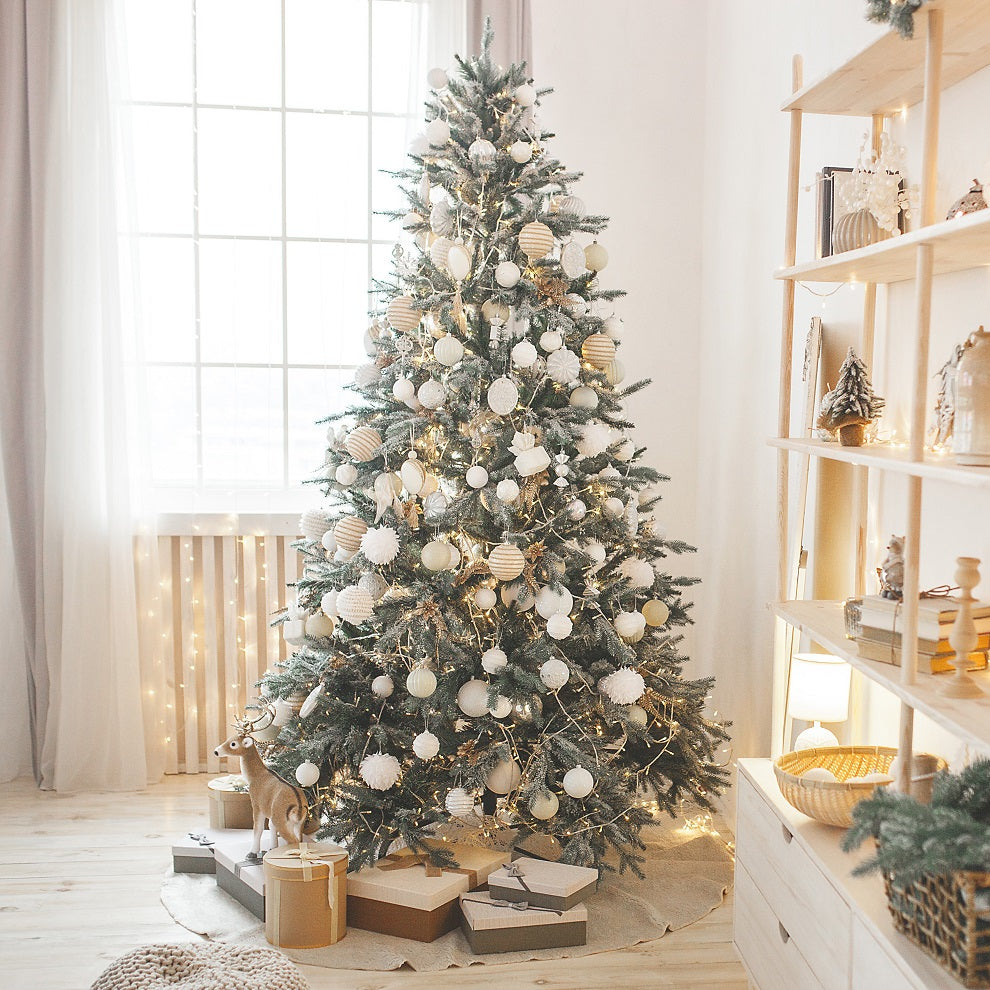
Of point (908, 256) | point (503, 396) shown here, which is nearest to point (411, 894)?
point (503, 396)

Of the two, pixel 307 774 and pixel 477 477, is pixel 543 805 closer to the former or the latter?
pixel 307 774

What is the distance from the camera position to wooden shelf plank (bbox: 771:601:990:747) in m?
1.40

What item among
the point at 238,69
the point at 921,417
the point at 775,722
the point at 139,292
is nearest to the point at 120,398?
the point at 139,292

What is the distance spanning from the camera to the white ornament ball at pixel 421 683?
8.37 ft

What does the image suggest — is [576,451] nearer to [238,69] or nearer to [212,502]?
[212,502]

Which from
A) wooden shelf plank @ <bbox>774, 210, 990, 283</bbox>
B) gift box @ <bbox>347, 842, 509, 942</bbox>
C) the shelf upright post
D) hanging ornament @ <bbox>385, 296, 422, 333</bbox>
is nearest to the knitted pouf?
gift box @ <bbox>347, 842, 509, 942</bbox>

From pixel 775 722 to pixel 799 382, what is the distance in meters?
0.90

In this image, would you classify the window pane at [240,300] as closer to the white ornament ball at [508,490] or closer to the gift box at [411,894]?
the white ornament ball at [508,490]

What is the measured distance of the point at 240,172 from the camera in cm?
359

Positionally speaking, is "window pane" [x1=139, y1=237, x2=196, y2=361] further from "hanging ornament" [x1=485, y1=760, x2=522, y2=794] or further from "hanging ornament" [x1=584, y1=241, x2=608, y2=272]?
"hanging ornament" [x1=485, y1=760, x2=522, y2=794]

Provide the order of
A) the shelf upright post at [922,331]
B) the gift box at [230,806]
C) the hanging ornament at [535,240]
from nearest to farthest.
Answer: the shelf upright post at [922,331] → the hanging ornament at [535,240] → the gift box at [230,806]

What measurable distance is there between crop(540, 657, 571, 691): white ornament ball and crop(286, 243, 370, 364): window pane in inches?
59.3

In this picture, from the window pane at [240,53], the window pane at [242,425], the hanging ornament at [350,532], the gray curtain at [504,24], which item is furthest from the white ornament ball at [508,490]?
the window pane at [240,53]

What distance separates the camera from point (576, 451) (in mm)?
2732
